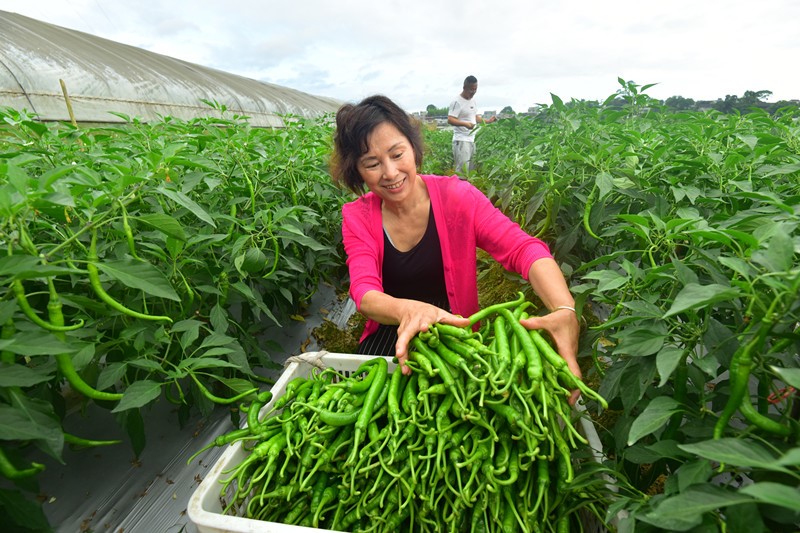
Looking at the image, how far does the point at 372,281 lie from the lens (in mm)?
2082

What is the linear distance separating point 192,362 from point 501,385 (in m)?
1.04

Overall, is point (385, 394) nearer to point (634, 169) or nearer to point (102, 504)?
point (102, 504)

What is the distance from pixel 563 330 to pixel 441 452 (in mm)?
630

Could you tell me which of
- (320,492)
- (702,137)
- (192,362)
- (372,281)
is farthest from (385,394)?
(702,137)

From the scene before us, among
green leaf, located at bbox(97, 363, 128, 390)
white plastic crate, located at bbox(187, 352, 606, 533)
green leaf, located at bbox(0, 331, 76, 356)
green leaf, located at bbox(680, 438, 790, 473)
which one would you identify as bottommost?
white plastic crate, located at bbox(187, 352, 606, 533)

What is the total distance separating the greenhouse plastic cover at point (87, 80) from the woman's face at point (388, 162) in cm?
289

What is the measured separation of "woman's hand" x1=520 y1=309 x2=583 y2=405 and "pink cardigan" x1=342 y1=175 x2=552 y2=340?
2.34 ft

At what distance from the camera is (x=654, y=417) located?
3.06 ft

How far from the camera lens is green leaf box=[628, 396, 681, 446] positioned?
2.97 feet

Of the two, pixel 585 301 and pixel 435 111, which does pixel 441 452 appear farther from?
pixel 435 111

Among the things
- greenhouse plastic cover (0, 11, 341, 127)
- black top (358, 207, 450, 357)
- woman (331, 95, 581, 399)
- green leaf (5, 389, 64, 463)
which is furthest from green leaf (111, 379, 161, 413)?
greenhouse plastic cover (0, 11, 341, 127)

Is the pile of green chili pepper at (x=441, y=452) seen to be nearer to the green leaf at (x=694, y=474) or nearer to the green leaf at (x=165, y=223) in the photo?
the green leaf at (x=694, y=474)

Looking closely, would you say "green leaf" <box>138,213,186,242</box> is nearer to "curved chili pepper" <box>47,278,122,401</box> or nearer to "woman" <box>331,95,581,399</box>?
"curved chili pepper" <box>47,278,122,401</box>

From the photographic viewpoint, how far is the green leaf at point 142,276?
45.0 inches
